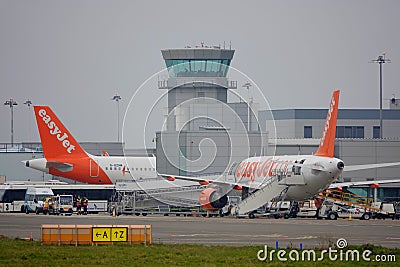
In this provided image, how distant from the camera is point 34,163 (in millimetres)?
108062

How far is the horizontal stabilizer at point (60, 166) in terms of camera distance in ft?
343

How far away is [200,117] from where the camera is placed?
375 feet

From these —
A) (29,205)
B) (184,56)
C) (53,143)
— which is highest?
(184,56)

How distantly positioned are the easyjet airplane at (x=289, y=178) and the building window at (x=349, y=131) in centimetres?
8107

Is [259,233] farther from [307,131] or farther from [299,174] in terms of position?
[307,131]

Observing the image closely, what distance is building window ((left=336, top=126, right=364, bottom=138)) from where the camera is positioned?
163 metres

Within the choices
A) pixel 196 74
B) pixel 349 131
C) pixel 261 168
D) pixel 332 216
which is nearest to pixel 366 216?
pixel 332 216

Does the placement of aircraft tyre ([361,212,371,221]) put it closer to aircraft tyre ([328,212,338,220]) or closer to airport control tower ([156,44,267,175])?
aircraft tyre ([328,212,338,220])

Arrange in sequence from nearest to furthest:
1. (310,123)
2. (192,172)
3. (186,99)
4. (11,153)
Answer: (192,172)
(186,99)
(11,153)
(310,123)

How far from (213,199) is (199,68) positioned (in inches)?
1666

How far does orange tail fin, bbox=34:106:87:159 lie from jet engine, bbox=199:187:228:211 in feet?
91.0

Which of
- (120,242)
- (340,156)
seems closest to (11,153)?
(340,156)

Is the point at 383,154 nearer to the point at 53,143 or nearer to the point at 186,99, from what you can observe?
the point at 186,99

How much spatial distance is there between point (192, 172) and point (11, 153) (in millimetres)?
48316
